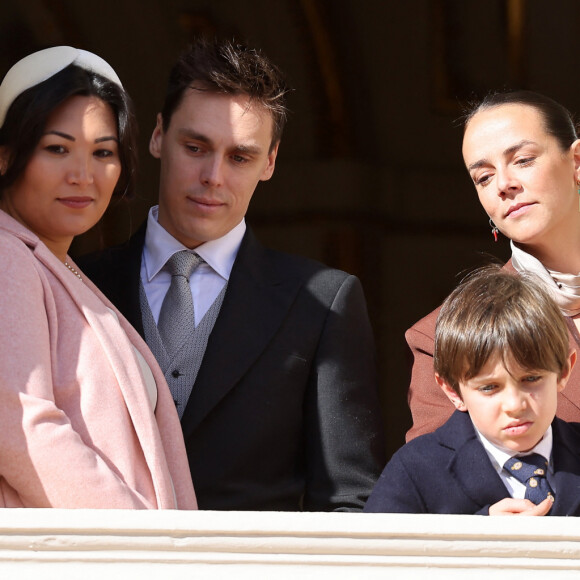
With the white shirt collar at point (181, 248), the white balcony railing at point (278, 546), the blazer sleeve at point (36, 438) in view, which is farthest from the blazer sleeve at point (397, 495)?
the white shirt collar at point (181, 248)

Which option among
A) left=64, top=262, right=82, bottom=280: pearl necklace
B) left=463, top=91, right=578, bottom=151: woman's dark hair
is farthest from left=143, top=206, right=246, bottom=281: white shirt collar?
left=463, top=91, right=578, bottom=151: woman's dark hair

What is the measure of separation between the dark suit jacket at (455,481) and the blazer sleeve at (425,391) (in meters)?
0.28

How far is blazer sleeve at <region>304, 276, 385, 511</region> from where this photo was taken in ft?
7.57

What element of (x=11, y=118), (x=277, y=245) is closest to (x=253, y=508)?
(x=11, y=118)

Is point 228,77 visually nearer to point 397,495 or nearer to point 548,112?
point 548,112

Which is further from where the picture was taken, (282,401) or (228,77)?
(228,77)

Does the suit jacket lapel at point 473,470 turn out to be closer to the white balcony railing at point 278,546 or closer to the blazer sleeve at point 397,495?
the blazer sleeve at point 397,495

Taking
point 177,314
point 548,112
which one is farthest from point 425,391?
point 548,112

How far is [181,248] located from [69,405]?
72 cm

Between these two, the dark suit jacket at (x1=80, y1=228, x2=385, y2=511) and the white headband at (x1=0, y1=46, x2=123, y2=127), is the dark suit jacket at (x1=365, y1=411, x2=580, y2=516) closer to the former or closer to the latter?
the dark suit jacket at (x1=80, y1=228, x2=385, y2=511)

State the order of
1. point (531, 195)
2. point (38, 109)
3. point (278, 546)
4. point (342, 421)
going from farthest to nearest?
point (531, 195)
point (342, 421)
point (38, 109)
point (278, 546)

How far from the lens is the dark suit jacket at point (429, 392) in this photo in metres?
2.27

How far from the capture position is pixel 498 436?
194 centimetres

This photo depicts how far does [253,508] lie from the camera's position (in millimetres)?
2287
